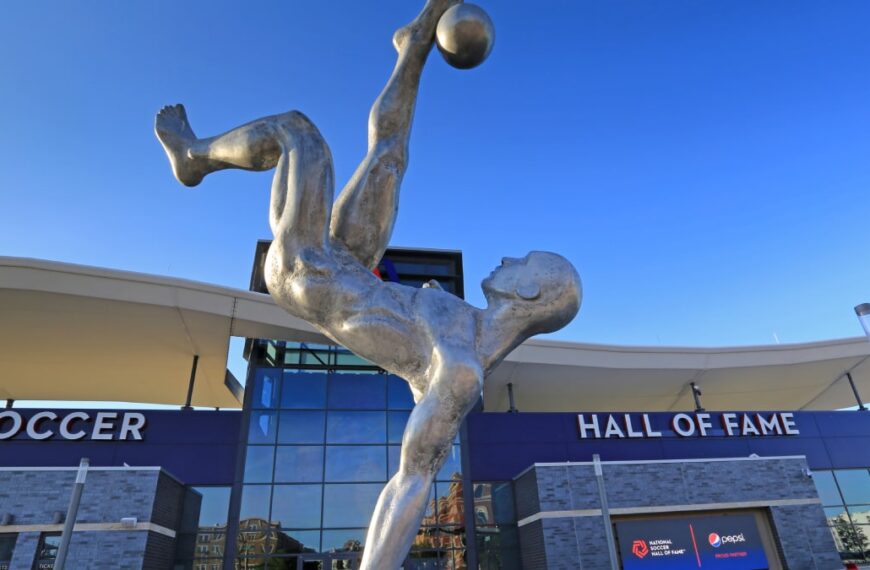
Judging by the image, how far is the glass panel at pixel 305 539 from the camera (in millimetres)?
16016

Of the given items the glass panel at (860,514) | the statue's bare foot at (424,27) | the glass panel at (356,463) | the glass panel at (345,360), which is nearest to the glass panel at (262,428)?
the glass panel at (356,463)

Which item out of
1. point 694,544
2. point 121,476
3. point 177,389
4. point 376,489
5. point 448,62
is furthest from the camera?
point 177,389

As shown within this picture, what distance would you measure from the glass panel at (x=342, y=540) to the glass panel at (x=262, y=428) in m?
3.02

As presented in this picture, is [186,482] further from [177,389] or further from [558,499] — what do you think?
[558,499]

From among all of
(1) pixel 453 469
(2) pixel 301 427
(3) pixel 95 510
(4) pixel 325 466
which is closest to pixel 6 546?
(3) pixel 95 510

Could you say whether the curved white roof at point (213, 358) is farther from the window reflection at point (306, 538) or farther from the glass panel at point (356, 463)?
the window reflection at point (306, 538)

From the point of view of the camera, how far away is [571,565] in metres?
15.0

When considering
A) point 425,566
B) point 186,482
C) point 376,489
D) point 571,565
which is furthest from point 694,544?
point 186,482

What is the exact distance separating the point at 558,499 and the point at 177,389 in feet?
47.7

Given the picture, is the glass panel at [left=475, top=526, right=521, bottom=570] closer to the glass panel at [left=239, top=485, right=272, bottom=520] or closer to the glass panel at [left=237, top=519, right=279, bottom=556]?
the glass panel at [left=237, top=519, right=279, bottom=556]

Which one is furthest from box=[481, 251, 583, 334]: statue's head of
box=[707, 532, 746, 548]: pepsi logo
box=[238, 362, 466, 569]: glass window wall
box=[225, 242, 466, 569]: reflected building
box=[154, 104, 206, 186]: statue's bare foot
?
Result: box=[707, 532, 746, 548]: pepsi logo

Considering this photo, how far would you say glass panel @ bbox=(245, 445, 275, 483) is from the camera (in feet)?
54.7

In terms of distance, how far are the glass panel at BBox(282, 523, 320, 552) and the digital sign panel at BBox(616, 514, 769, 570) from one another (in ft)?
25.5

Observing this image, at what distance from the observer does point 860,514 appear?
59.3 ft
